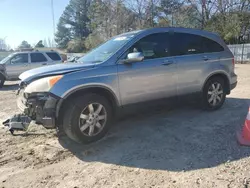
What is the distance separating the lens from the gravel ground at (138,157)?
10.3 feet

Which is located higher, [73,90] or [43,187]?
[73,90]

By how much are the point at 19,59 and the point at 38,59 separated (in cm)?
94

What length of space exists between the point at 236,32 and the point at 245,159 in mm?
25809

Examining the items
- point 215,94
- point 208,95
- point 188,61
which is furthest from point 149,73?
point 215,94

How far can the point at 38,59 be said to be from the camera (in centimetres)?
1361

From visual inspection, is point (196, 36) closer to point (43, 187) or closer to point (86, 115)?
point (86, 115)

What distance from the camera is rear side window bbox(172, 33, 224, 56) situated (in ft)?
17.1

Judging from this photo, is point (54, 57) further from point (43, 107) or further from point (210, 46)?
point (43, 107)

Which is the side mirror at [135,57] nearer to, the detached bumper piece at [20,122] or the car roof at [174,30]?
the car roof at [174,30]

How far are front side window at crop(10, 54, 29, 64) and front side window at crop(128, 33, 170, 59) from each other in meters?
10.2

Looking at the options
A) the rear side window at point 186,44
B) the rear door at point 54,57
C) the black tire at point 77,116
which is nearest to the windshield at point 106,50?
the black tire at point 77,116

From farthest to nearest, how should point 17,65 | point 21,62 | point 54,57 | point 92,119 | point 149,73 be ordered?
point 54,57, point 21,62, point 17,65, point 149,73, point 92,119

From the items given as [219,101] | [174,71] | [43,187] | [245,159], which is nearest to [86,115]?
[43,187]

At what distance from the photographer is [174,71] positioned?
503 cm
